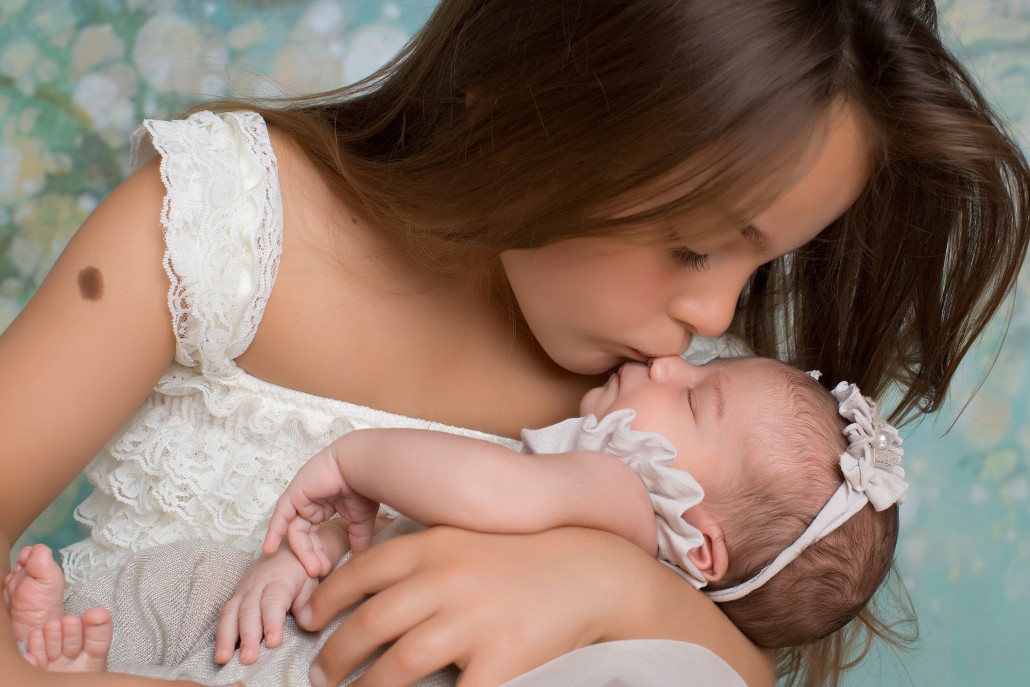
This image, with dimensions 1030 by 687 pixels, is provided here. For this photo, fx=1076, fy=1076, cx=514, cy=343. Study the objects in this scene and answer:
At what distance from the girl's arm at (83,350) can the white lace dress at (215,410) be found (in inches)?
1.6

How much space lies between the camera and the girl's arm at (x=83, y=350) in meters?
1.23

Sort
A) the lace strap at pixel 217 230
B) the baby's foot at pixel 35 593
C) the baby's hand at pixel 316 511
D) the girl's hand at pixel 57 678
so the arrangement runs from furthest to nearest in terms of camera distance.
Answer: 1. the lace strap at pixel 217 230
2. the baby's hand at pixel 316 511
3. the baby's foot at pixel 35 593
4. the girl's hand at pixel 57 678

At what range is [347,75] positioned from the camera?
234cm

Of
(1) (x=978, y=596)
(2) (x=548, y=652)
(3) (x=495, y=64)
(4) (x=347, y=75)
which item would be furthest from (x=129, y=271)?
(1) (x=978, y=596)

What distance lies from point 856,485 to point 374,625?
0.65m

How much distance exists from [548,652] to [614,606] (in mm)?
102

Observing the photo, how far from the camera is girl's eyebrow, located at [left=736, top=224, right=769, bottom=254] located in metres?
1.23

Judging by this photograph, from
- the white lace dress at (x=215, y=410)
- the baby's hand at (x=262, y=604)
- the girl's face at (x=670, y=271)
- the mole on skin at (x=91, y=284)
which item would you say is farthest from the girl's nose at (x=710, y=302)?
the mole on skin at (x=91, y=284)

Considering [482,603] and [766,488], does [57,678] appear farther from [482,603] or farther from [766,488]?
[766,488]

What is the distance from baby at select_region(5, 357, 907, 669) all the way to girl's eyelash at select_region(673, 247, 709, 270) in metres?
0.19

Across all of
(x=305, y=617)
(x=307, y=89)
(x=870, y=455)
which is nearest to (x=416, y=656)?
(x=305, y=617)

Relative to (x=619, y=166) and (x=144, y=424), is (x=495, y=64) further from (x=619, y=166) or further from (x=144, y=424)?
(x=144, y=424)

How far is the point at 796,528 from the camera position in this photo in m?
1.36

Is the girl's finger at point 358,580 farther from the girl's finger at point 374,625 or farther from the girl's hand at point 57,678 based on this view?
the girl's hand at point 57,678
